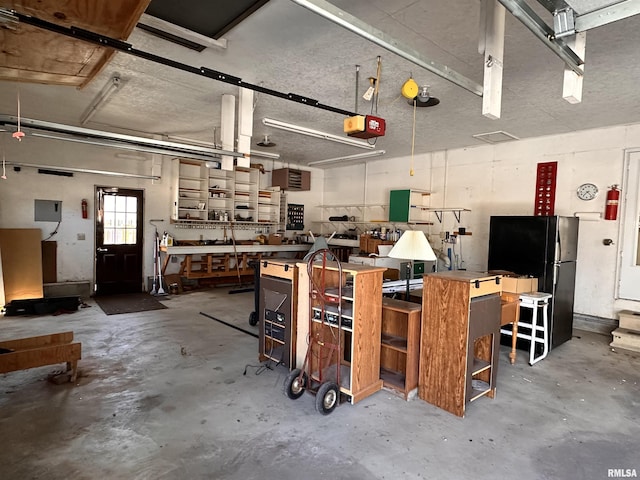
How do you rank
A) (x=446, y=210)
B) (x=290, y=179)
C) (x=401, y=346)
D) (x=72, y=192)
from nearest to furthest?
(x=401, y=346) < (x=72, y=192) < (x=446, y=210) < (x=290, y=179)

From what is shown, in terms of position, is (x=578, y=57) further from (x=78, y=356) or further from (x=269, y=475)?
(x=78, y=356)

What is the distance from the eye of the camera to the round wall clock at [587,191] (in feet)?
17.6

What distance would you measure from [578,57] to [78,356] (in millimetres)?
4265

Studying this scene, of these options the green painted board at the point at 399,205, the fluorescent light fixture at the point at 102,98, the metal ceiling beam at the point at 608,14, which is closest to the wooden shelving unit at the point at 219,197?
the fluorescent light fixture at the point at 102,98

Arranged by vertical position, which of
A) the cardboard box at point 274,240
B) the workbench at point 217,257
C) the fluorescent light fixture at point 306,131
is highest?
the fluorescent light fixture at point 306,131

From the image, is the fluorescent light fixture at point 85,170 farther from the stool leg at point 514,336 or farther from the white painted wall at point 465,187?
the stool leg at point 514,336

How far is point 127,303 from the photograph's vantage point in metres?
6.36

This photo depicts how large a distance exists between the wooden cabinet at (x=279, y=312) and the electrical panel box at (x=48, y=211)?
493 cm

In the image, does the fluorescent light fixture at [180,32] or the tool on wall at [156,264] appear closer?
the fluorescent light fixture at [180,32]

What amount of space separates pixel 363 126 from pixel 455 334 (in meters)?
1.94

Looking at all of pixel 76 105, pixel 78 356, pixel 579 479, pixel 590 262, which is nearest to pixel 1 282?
pixel 76 105

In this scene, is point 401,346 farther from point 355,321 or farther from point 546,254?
point 546,254

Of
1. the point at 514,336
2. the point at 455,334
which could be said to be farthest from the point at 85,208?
the point at 514,336

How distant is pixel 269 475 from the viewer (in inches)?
84.0
